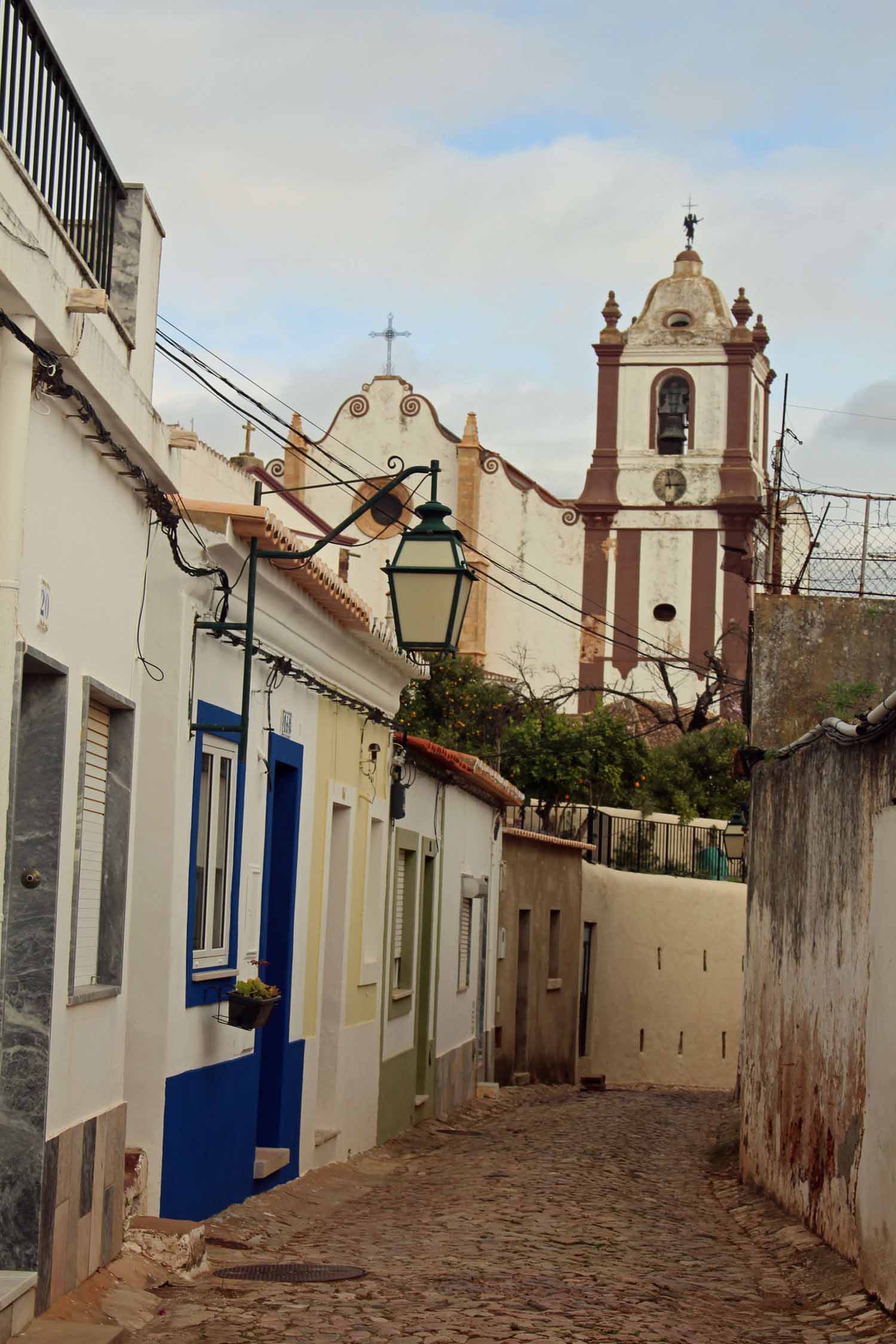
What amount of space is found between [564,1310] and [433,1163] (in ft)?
21.3

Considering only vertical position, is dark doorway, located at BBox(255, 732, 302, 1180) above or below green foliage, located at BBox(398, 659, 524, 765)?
below

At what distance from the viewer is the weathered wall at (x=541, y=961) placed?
2203cm

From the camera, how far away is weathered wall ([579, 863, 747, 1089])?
A: 87.8 ft

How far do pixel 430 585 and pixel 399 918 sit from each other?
706cm

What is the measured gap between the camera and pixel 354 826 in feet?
41.4

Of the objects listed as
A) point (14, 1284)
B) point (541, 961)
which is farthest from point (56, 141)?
point (541, 961)

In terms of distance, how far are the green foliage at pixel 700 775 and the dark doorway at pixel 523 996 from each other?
9493mm

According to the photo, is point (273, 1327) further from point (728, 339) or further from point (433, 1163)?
point (728, 339)

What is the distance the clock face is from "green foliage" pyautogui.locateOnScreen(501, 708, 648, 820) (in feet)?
42.5

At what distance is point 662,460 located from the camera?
4141 cm

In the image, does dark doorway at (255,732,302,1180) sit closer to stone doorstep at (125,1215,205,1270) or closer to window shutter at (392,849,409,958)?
stone doorstep at (125,1215,205,1270)

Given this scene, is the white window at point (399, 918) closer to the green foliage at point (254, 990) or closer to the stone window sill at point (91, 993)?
the green foliage at point (254, 990)

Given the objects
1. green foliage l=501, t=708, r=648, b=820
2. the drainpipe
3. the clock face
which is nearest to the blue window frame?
the drainpipe

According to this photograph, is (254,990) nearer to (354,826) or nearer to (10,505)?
(354,826)
